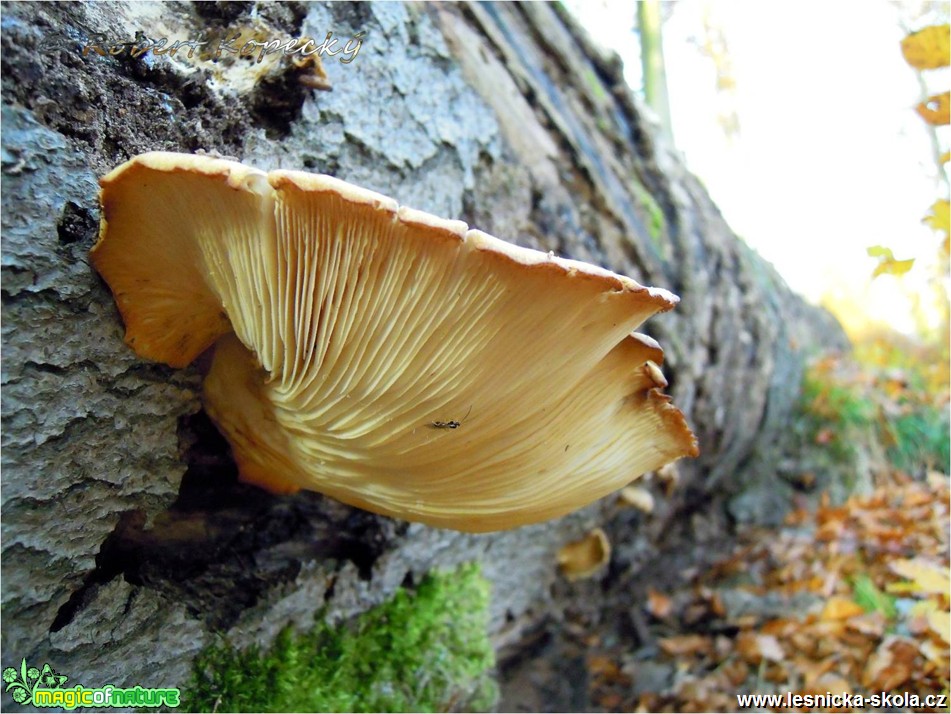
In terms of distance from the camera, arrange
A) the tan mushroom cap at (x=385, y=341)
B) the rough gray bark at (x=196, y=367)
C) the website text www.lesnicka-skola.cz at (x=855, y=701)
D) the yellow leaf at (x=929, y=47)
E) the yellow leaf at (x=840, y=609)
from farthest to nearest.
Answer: the yellow leaf at (x=840, y=609)
the website text www.lesnicka-skola.cz at (x=855, y=701)
the yellow leaf at (x=929, y=47)
the rough gray bark at (x=196, y=367)
the tan mushroom cap at (x=385, y=341)

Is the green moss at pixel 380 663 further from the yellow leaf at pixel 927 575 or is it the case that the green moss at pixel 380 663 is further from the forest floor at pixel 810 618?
the yellow leaf at pixel 927 575

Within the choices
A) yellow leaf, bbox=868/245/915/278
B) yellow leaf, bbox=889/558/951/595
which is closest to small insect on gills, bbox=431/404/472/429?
yellow leaf, bbox=868/245/915/278

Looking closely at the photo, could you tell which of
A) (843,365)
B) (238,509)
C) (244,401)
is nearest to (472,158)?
(244,401)

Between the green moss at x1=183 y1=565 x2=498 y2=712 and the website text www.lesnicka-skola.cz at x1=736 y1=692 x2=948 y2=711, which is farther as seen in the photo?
the website text www.lesnicka-skola.cz at x1=736 y1=692 x2=948 y2=711

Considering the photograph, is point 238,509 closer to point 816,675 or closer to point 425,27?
point 425,27

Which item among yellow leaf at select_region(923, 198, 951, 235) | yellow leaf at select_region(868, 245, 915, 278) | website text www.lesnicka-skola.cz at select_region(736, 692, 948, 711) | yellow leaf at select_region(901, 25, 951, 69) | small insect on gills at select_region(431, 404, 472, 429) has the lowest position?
website text www.lesnicka-skola.cz at select_region(736, 692, 948, 711)

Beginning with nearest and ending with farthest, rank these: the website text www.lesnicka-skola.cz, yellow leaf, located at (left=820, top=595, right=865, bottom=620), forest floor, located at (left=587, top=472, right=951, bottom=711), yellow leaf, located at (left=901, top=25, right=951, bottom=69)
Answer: yellow leaf, located at (left=901, top=25, right=951, bottom=69) → the website text www.lesnicka-skola.cz → forest floor, located at (left=587, top=472, right=951, bottom=711) → yellow leaf, located at (left=820, top=595, right=865, bottom=620)

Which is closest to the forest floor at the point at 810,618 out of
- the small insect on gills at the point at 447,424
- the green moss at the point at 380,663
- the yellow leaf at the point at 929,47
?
the green moss at the point at 380,663

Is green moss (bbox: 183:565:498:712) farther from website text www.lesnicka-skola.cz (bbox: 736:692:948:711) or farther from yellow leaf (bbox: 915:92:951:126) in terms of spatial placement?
yellow leaf (bbox: 915:92:951:126)
